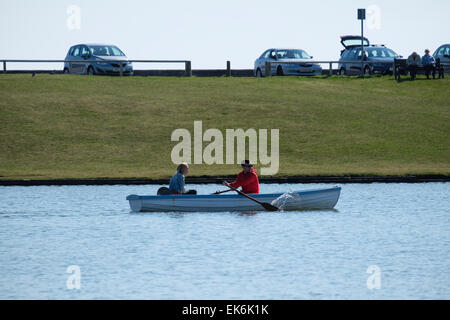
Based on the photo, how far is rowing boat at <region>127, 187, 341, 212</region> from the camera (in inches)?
1026

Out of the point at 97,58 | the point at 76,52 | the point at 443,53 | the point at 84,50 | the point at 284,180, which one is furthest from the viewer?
the point at 443,53

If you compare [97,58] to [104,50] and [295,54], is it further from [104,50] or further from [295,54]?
[295,54]

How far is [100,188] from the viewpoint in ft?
108

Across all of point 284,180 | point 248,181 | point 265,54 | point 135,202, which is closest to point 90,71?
point 265,54

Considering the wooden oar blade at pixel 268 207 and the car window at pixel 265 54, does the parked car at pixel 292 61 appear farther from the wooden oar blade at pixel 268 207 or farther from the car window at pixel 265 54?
the wooden oar blade at pixel 268 207

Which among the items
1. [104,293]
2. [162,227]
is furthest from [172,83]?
[104,293]

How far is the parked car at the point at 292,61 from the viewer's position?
5791 cm

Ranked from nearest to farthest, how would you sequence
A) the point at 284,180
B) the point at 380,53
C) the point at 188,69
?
1. the point at 284,180
2. the point at 380,53
3. the point at 188,69

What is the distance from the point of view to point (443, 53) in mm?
59875

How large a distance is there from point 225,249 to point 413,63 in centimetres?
3740

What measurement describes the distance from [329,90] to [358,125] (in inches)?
347

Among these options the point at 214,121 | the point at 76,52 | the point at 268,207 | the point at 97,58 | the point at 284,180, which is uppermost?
the point at 76,52

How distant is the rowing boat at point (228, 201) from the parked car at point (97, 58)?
3034 centimetres

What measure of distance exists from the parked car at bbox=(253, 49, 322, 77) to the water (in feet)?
91.0
